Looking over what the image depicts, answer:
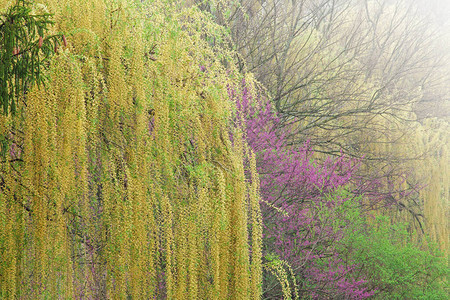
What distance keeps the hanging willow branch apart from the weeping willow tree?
80 mm

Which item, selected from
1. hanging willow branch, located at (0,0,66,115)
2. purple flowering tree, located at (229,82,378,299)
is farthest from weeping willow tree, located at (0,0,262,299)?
purple flowering tree, located at (229,82,378,299)

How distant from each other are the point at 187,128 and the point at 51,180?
41.7 inches

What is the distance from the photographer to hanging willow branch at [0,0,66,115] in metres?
2.25

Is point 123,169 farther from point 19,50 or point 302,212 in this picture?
point 302,212

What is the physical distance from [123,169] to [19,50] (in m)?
0.82

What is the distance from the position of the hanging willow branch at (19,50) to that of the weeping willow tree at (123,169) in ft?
0.26

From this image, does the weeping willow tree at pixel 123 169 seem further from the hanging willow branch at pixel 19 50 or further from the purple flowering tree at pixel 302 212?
the purple flowering tree at pixel 302 212

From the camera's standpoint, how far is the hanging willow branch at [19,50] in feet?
7.39

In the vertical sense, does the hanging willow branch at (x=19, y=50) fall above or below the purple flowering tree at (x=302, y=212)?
above

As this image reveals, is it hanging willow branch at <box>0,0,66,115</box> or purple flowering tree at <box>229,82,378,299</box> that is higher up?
hanging willow branch at <box>0,0,66,115</box>

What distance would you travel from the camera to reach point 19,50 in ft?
7.86

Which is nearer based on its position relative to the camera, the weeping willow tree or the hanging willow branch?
the hanging willow branch

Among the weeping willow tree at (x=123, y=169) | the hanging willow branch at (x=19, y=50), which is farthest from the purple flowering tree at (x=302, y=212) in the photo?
the hanging willow branch at (x=19, y=50)

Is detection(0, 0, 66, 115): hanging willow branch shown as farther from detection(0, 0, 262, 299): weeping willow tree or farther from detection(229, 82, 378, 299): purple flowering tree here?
detection(229, 82, 378, 299): purple flowering tree
